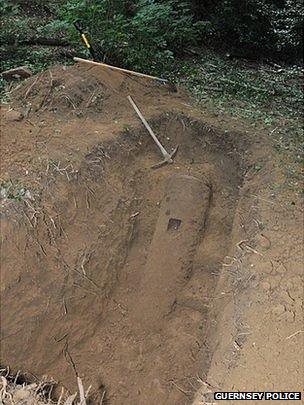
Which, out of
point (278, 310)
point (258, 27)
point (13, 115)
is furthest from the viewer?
point (258, 27)

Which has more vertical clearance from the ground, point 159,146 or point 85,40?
point 85,40

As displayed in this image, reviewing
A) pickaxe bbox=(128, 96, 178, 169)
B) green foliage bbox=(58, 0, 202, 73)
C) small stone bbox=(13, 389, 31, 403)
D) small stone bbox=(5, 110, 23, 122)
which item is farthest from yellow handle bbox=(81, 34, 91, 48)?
small stone bbox=(13, 389, 31, 403)

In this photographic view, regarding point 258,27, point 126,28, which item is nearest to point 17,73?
point 126,28

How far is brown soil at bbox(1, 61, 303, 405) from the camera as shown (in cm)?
402

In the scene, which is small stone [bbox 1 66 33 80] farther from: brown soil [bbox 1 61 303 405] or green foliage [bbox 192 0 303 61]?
green foliage [bbox 192 0 303 61]

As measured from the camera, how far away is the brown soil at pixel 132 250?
4.02 metres

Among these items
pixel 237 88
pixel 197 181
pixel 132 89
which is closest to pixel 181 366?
pixel 197 181

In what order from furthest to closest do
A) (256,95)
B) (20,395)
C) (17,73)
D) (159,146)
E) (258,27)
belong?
1. (258,27)
2. (256,95)
3. (17,73)
4. (159,146)
5. (20,395)

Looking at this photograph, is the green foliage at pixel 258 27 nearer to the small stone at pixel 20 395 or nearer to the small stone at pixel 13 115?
the small stone at pixel 13 115

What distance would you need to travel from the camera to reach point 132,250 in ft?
16.3

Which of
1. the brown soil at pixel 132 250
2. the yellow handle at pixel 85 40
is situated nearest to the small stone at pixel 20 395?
the brown soil at pixel 132 250

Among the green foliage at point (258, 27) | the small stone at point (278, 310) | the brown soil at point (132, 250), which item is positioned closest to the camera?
the small stone at point (278, 310)

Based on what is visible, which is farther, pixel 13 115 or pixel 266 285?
pixel 13 115

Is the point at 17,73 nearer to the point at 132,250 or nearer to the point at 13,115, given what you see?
the point at 13,115
